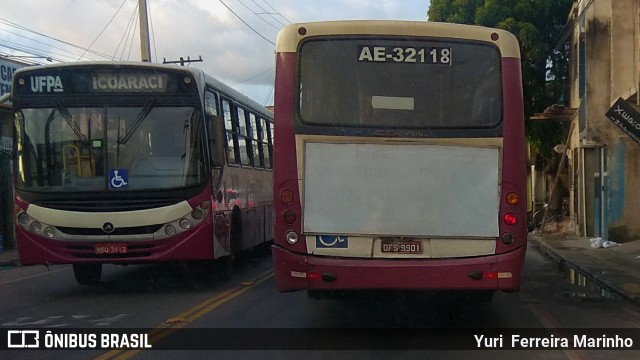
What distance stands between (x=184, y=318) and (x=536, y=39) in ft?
73.3

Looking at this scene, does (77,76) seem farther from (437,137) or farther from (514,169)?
(514,169)

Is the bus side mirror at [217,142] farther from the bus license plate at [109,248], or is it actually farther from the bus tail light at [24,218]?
the bus tail light at [24,218]

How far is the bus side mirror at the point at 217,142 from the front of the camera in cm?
1051

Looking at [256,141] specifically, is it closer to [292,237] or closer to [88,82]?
[88,82]

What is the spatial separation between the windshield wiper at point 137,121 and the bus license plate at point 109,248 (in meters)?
1.48

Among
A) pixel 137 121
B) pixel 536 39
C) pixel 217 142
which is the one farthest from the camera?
pixel 536 39

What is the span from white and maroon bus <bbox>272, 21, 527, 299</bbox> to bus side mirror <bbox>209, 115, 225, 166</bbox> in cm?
342

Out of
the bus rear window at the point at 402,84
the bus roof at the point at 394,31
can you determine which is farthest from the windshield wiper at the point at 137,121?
the bus rear window at the point at 402,84

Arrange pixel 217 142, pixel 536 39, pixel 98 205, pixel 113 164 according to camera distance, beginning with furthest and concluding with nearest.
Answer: pixel 536 39, pixel 217 142, pixel 113 164, pixel 98 205

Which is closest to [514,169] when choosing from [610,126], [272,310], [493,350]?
[493,350]

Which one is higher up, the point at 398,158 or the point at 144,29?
the point at 144,29

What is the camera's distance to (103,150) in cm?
1015

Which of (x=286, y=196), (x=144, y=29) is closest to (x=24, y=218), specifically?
(x=286, y=196)

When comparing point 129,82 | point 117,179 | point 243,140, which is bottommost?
point 117,179
